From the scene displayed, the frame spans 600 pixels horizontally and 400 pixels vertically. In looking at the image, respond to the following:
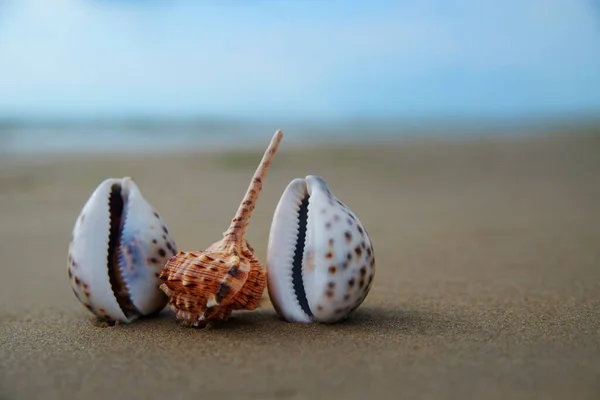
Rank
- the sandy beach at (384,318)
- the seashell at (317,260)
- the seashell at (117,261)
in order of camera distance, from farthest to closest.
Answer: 1. the seashell at (117,261)
2. the seashell at (317,260)
3. the sandy beach at (384,318)

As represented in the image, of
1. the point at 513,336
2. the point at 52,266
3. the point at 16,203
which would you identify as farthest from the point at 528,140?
the point at 513,336

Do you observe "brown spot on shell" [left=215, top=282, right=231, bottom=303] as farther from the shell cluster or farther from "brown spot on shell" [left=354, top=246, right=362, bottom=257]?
"brown spot on shell" [left=354, top=246, right=362, bottom=257]

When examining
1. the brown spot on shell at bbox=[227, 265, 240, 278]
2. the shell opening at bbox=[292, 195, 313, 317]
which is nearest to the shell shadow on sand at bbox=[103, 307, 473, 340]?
the shell opening at bbox=[292, 195, 313, 317]

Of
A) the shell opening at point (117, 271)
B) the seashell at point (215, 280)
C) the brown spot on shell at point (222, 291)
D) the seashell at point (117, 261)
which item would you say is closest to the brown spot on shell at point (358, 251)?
the seashell at point (215, 280)

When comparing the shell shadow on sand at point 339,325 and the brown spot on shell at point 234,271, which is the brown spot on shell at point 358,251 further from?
the brown spot on shell at point 234,271

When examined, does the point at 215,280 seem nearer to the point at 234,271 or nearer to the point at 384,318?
the point at 234,271

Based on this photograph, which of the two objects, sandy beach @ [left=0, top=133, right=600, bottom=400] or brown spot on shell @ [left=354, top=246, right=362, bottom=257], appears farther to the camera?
brown spot on shell @ [left=354, top=246, right=362, bottom=257]

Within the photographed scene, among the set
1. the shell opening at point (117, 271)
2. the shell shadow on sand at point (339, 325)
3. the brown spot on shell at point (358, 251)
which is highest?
the brown spot on shell at point (358, 251)
